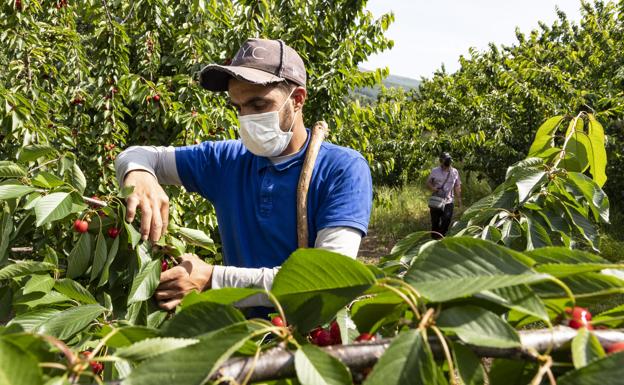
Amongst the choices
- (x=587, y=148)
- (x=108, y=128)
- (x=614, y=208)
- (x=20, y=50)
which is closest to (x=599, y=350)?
(x=587, y=148)

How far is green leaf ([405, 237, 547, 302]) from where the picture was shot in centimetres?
49

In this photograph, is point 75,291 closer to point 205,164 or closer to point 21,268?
point 21,268

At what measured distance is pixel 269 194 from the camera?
154cm

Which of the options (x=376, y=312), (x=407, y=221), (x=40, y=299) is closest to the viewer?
(x=376, y=312)

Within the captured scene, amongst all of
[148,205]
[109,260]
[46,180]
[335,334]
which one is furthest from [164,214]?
[335,334]

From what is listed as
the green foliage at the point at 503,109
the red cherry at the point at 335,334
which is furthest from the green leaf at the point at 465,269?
the green foliage at the point at 503,109

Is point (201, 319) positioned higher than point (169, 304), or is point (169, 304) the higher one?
point (201, 319)

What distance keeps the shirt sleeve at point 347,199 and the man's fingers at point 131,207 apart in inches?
18.5

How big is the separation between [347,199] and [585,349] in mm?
945

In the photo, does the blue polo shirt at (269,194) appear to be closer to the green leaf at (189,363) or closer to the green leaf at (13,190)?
the green leaf at (13,190)

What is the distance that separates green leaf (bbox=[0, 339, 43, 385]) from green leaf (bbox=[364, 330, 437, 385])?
0.27 m

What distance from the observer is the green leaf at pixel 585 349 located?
1.54 ft

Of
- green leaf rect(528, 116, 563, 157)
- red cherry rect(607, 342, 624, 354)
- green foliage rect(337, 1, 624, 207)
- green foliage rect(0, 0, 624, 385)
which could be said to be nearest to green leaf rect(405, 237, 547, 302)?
Result: green foliage rect(0, 0, 624, 385)

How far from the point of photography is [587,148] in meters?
1.56
